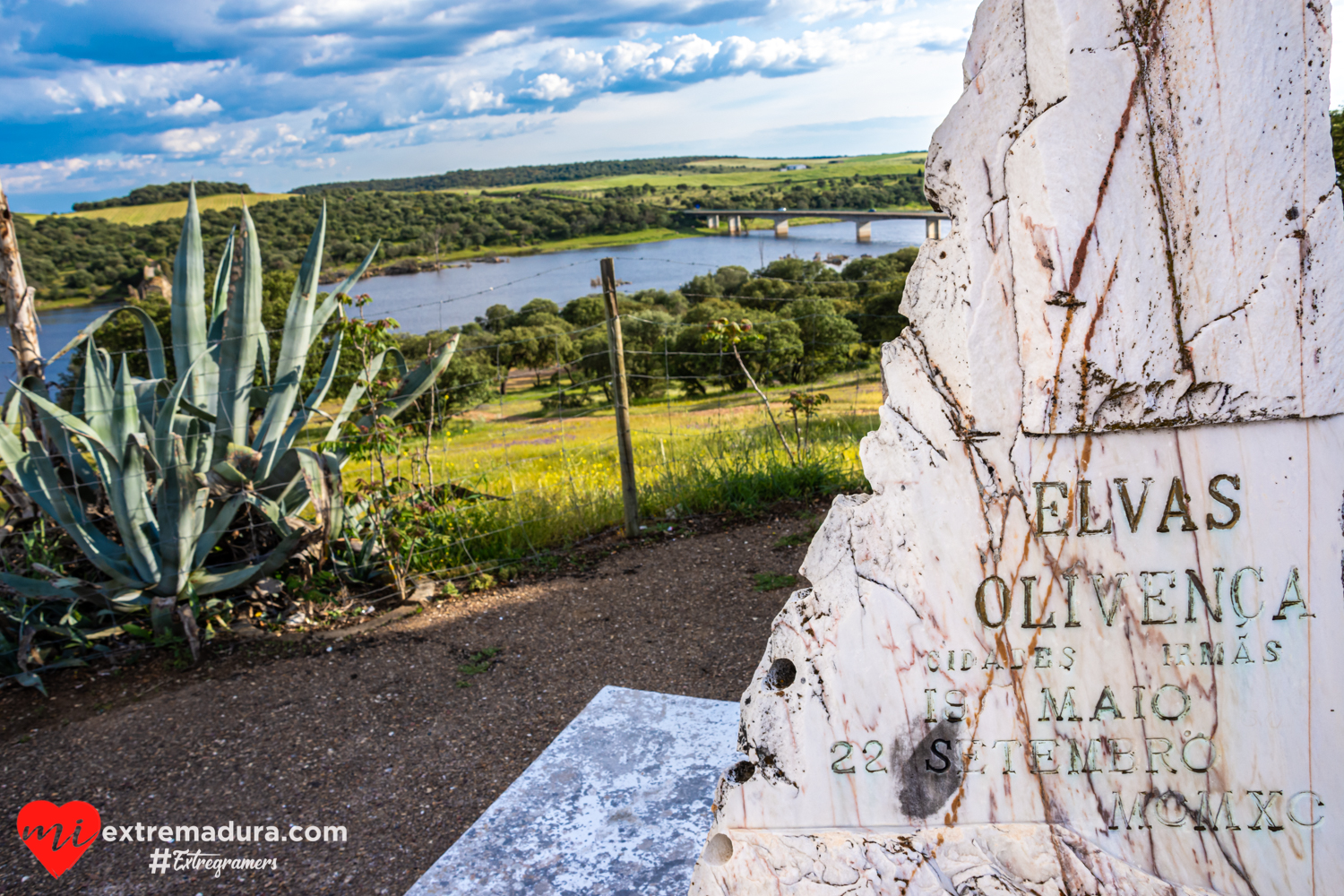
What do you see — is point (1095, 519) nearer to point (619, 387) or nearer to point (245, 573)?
point (245, 573)

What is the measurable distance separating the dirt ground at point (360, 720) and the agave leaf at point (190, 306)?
4.93ft

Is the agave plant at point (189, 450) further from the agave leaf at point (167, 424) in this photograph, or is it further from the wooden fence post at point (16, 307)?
the wooden fence post at point (16, 307)

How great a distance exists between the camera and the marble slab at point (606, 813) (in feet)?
8.46

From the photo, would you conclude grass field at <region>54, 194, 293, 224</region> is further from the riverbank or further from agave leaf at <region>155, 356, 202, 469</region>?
agave leaf at <region>155, 356, 202, 469</region>

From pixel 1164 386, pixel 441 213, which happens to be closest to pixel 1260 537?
pixel 1164 386

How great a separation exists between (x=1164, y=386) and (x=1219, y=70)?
0.60 m

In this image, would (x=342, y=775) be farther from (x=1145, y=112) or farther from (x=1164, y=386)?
(x=1145, y=112)

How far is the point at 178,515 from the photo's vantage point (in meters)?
4.55

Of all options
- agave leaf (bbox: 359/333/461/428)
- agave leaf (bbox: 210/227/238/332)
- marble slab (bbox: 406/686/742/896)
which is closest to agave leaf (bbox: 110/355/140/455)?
agave leaf (bbox: 210/227/238/332)

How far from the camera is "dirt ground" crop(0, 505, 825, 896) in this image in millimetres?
3182

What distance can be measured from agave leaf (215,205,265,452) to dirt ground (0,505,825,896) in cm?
125

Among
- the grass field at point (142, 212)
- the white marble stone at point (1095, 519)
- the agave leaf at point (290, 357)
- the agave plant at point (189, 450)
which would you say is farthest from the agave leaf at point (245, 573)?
the grass field at point (142, 212)

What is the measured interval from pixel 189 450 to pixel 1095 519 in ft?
15.4

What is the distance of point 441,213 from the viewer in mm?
27141
